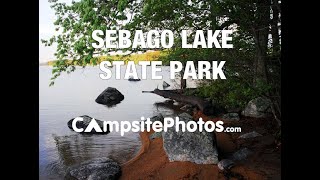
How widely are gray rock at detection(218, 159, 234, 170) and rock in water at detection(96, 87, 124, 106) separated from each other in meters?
13.8

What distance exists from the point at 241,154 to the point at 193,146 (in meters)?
1.38

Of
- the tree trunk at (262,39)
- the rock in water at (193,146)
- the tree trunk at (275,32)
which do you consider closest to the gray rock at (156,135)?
the rock in water at (193,146)

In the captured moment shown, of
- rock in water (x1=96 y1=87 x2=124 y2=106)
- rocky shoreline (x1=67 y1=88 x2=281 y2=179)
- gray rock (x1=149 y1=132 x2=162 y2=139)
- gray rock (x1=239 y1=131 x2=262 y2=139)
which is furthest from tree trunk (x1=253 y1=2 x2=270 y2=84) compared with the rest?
rock in water (x1=96 y1=87 x2=124 y2=106)

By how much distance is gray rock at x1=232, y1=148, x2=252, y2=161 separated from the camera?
9636 mm

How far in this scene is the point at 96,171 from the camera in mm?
10156

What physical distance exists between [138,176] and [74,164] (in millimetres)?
2837

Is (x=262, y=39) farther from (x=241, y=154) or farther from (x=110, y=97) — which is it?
(x=110, y=97)

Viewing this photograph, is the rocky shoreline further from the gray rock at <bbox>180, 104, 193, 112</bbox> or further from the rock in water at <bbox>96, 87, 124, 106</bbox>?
the rock in water at <bbox>96, 87, 124, 106</bbox>

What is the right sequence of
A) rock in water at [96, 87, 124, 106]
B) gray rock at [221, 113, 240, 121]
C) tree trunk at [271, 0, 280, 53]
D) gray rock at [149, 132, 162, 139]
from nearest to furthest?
tree trunk at [271, 0, 280, 53]
gray rock at [149, 132, 162, 139]
gray rock at [221, 113, 240, 121]
rock in water at [96, 87, 124, 106]

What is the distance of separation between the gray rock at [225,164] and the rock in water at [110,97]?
13824 mm

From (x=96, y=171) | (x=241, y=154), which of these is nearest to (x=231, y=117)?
(x=241, y=154)

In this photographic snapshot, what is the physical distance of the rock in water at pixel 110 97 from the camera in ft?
74.5
